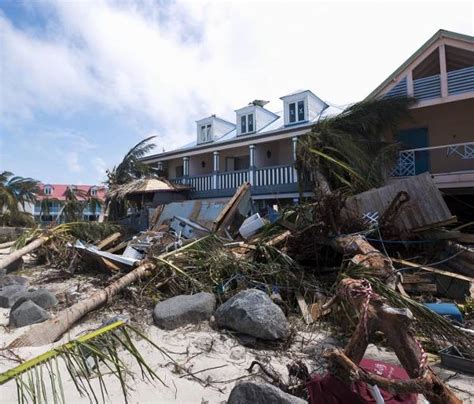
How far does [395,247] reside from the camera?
7367 mm

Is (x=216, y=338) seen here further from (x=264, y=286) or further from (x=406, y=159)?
(x=406, y=159)

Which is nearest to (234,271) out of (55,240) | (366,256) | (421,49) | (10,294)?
(366,256)

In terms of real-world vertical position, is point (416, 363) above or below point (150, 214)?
below

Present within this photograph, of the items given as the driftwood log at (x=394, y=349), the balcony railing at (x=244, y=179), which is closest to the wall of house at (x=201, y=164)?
the balcony railing at (x=244, y=179)

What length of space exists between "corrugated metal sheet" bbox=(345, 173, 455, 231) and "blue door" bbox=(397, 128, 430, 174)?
5.76 metres

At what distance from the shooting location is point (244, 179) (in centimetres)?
1691

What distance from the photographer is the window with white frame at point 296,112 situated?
17578 millimetres

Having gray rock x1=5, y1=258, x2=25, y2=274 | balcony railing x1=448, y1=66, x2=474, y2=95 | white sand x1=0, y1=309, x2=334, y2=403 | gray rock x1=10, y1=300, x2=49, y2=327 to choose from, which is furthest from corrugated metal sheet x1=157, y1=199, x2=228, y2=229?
balcony railing x1=448, y1=66, x2=474, y2=95

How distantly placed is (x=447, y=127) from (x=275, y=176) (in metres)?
6.57

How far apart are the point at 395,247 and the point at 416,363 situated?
18.2 feet

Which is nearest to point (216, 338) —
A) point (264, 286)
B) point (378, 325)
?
point (264, 286)

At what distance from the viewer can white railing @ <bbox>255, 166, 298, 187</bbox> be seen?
15.1 m

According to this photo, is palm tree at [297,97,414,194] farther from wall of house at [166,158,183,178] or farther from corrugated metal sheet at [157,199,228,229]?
wall of house at [166,158,183,178]

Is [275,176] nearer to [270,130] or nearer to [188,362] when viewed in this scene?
[270,130]
